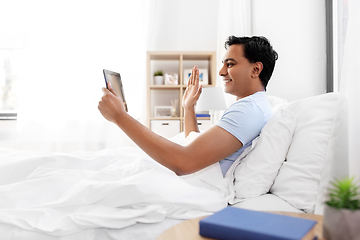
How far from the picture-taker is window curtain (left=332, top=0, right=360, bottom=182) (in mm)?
895

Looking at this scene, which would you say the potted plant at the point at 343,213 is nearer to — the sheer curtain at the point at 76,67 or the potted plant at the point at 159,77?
the sheer curtain at the point at 76,67

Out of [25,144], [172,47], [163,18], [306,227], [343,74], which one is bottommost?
[25,144]

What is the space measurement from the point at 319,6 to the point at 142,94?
2.02 meters

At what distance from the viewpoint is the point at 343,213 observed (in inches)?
19.5

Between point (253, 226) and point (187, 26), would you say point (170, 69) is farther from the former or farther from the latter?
point (253, 226)

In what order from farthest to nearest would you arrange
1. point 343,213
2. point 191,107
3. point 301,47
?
1. point 301,47
2. point 191,107
3. point 343,213

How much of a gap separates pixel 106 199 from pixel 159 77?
283 cm

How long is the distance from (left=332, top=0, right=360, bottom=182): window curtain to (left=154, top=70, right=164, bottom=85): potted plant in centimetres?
282

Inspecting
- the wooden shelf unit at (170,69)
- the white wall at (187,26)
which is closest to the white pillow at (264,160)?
the wooden shelf unit at (170,69)

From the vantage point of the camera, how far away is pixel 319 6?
2.77m

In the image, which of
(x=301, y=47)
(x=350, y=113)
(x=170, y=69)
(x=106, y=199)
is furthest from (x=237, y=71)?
(x=170, y=69)

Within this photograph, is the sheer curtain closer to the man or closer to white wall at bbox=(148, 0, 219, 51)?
white wall at bbox=(148, 0, 219, 51)

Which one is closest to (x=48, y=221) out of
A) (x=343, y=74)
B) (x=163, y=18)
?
(x=343, y=74)

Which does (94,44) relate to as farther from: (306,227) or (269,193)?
(306,227)
